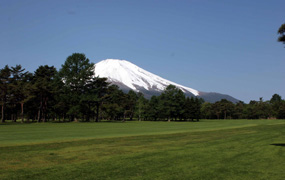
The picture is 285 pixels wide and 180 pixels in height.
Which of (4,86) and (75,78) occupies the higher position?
(75,78)

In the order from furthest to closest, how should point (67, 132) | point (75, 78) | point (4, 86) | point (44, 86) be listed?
point (75, 78)
point (44, 86)
point (4, 86)
point (67, 132)

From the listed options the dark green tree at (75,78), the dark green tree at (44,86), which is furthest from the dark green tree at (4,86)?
the dark green tree at (75,78)

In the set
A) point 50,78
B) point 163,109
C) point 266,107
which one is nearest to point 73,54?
A: point 50,78

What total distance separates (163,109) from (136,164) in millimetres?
117523

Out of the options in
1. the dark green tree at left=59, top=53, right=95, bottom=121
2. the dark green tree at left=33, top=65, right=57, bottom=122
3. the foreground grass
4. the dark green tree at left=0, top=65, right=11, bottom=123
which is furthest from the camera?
the dark green tree at left=59, top=53, right=95, bottom=121

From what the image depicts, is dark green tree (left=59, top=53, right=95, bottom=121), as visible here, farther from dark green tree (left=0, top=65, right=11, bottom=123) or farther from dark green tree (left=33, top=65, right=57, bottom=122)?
dark green tree (left=0, top=65, right=11, bottom=123)

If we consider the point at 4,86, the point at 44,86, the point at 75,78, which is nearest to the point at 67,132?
the point at 44,86

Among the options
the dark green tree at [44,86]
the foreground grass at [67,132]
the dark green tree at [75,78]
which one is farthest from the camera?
the dark green tree at [75,78]

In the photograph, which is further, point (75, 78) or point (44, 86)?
point (75, 78)

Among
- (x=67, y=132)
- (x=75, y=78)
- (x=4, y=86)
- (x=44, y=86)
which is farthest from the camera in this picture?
(x=75, y=78)

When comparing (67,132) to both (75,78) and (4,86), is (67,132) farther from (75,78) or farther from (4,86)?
(75,78)

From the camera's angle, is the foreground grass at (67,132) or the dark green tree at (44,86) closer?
the foreground grass at (67,132)

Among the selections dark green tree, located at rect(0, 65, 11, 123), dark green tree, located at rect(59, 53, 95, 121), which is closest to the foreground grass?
dark green tree, located at rect(0, 65, 11, 123)

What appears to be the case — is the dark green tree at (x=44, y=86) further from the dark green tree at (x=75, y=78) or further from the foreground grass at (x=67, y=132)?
the foreground grass at (x=67, y=132)
